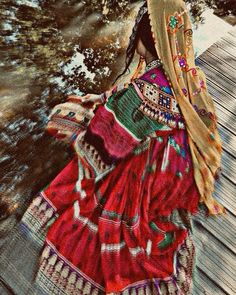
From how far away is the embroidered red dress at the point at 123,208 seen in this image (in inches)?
77.8

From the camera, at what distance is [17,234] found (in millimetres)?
2055

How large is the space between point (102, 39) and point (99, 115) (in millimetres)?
1892

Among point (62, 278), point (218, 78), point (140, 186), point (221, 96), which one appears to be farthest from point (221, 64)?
point (62, 278)

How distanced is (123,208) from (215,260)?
2.04 ft

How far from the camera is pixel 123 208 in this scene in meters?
2.16

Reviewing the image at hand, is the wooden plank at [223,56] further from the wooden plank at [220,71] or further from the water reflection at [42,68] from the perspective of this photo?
the water reflection at [42,68]

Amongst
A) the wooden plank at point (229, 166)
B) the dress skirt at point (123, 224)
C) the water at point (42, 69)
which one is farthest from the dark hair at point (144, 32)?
the wooden plank at point (229, 166)

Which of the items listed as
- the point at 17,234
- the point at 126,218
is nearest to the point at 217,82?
the point at 126,218

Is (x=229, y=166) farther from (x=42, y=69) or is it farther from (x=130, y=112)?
(x=42, y=69)

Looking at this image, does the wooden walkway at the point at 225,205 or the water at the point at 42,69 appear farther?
the water at the point at 42,69

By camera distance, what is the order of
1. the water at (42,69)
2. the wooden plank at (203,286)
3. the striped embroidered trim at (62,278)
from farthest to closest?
the water at (42,69), the wooden plank at (203,286), the striped embroidered trim at (62,278)

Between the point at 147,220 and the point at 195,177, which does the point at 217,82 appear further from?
the point at 147,220

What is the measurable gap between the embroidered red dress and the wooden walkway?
104 millimetres

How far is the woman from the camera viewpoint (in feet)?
6.54
